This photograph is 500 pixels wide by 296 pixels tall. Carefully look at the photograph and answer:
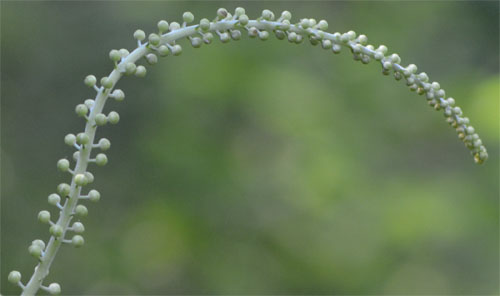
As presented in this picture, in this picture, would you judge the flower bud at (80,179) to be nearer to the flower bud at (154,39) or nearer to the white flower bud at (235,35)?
the flower bud at (154,39)

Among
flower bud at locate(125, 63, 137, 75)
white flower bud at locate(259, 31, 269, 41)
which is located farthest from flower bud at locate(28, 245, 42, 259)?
white flower bud at locate(259, 31, 269, 41)

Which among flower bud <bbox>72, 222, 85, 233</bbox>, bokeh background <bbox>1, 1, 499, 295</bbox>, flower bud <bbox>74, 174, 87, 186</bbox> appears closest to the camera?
flower bud <bbox>74, 174, 87, 186</bbox>

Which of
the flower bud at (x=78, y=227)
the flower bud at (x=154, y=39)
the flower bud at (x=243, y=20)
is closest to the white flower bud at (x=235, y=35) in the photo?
the flower bud at (x=243, y=20)

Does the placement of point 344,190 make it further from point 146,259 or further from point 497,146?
point 146,259

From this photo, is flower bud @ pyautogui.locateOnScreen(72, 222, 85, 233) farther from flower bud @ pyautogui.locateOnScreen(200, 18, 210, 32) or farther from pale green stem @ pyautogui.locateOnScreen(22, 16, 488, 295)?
flower bud @ pyautogui.locateOnScreen(200, 18, 210, 32)

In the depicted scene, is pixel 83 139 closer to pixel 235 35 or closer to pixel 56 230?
pixel 56 230

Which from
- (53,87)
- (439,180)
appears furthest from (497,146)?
(53,87)

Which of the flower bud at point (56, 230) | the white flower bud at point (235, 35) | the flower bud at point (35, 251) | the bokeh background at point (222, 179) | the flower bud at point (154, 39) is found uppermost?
the bokeh background at point (222, 179)

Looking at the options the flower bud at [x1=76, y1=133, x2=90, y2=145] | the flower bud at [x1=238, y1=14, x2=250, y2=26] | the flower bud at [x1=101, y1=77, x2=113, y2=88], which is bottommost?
the flower bud at [x1=76, y1=133, x2=90, y2=145]

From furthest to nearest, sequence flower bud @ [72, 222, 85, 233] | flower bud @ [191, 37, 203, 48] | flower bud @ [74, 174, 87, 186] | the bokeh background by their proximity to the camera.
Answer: the bokeh background < flower bud @ [191, 37, 203, 48] < flower bud @ [72, 222, 85, 233] < flower bud @ [74, 174, 87, 186]

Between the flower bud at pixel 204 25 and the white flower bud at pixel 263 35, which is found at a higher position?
the white flower bud at pixel 263 35
